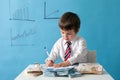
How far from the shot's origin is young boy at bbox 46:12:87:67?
5.00 ft

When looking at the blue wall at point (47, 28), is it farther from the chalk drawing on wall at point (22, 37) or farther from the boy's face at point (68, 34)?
the boy's face at point (68, 34)

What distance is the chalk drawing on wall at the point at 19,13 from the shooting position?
222 cm

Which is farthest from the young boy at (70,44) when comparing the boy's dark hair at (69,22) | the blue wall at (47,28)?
the blue wall at (47,28)

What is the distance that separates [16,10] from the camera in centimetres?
223

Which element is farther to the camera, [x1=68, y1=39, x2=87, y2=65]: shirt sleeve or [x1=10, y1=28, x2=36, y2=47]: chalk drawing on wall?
[x1=10, y1=28, x2=36, y2=47]: chalk drawing on wall

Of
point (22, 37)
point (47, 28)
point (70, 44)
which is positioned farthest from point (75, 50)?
point (22, 37)

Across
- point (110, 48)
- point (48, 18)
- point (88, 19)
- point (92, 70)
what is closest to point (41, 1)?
point (48, 18)

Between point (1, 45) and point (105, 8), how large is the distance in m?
1.04

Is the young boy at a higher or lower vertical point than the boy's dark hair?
lower

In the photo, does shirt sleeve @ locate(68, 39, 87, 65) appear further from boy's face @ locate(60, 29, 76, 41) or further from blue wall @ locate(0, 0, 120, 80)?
blue wall @ locate(0, 0, 120, 80)

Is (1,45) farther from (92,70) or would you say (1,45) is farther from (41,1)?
(92,70)

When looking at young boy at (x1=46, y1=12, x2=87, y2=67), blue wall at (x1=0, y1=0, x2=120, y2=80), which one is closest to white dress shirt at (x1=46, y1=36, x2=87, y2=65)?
young boy at (x1=46, y1=12, x2=87, y2=67)

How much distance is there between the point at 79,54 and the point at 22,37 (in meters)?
0.87

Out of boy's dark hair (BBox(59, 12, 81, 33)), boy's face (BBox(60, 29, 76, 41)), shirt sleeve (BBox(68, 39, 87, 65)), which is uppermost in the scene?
boy's dark hair (BBox(59, 12, 81, 33))
